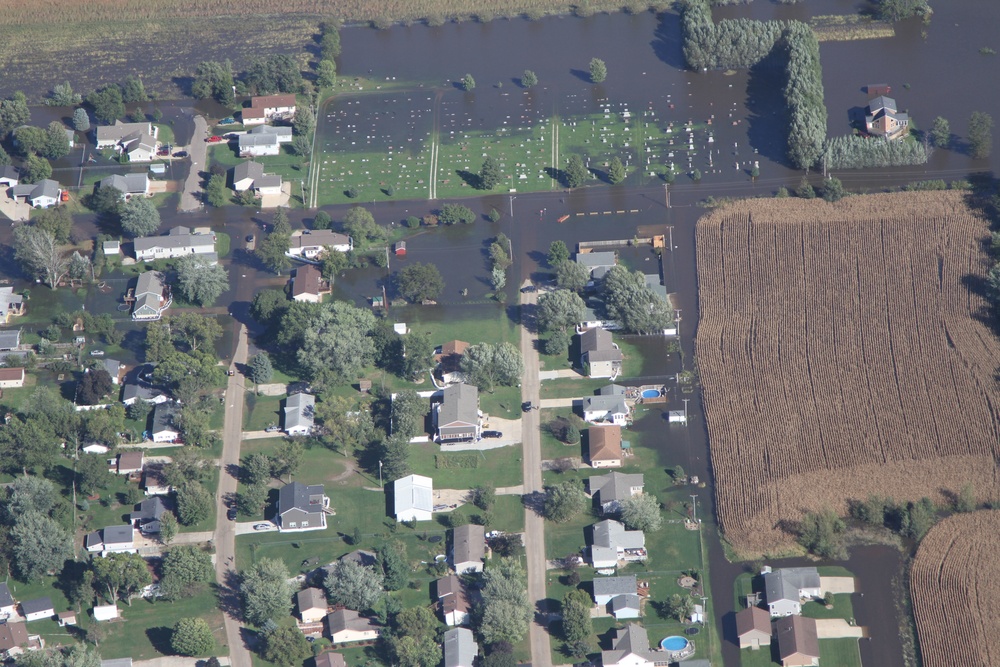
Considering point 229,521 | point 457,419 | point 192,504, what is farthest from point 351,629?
point 457,419

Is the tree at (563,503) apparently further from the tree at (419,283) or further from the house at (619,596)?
the tree at (419,283)

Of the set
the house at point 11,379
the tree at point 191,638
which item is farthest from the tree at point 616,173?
the tree at point 191,638

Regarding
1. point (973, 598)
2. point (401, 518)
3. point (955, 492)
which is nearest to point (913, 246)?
point (955, 492)

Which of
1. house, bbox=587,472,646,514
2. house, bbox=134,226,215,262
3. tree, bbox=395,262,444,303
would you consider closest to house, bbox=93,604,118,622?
house, bbox=587,472,646,514

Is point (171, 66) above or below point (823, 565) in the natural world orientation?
above

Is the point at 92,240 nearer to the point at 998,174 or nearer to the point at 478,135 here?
the point at 478,135

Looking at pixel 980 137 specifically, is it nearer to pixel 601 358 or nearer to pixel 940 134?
pixel 940 134
